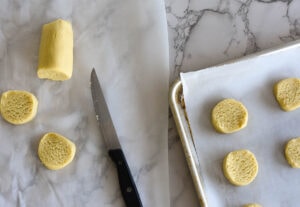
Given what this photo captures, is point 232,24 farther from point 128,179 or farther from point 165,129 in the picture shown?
point 128,179

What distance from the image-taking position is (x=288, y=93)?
934 millimetres

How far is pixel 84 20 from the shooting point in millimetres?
1017

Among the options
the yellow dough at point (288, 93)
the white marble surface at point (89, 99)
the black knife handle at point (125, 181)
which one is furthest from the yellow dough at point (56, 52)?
the yellow dough at point (288, 93)

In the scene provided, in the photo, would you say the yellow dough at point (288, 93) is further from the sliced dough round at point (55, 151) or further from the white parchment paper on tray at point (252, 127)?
the sliced dough round at point (55, 151)

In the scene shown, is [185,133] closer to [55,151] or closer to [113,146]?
[113,146]

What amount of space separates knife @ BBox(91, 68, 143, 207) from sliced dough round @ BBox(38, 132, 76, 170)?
68 millimetres

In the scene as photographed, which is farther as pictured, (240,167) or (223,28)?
(223,28)

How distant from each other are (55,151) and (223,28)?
42 cm

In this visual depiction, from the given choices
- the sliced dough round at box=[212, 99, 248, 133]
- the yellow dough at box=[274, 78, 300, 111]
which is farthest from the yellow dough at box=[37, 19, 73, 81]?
the yellow dough at box=[274, 78, 300, 111]

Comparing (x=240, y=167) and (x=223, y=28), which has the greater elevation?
(x=223, y=28)

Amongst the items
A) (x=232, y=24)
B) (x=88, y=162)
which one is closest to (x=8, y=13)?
(x=88, y=162)

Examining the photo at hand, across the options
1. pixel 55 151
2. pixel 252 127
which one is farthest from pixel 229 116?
pixel 55 151

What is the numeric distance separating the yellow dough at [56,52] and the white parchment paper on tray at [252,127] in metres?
0.22

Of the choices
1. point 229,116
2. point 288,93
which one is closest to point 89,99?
point 229,116
